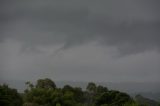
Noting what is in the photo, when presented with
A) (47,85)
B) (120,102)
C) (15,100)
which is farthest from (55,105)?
(47,85)

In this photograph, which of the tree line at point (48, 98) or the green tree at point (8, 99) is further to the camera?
the tree line at point (48, 98)

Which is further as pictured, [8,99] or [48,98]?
[48,98]

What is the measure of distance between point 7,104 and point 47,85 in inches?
1258

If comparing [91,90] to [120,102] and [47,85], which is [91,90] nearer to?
[47,85]

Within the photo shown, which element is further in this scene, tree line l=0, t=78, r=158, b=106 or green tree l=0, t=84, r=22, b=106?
tree line l=0, t=78, r=158, b=106

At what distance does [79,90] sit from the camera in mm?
104938

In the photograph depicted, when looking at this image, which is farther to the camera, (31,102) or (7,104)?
(31,102)

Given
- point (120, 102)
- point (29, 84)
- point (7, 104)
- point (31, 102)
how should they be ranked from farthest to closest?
1. point (29, 84)
2. point (120, 102)
3. point (31, 102)
4. point (7, 104)

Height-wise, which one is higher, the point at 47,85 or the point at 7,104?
the point at 47,85

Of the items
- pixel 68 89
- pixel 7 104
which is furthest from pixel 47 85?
pixel 7 104

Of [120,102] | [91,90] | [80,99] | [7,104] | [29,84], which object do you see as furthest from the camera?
[91,90]

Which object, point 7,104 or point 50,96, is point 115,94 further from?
point 7,104

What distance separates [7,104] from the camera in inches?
2736

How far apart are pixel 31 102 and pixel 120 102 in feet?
65.2
